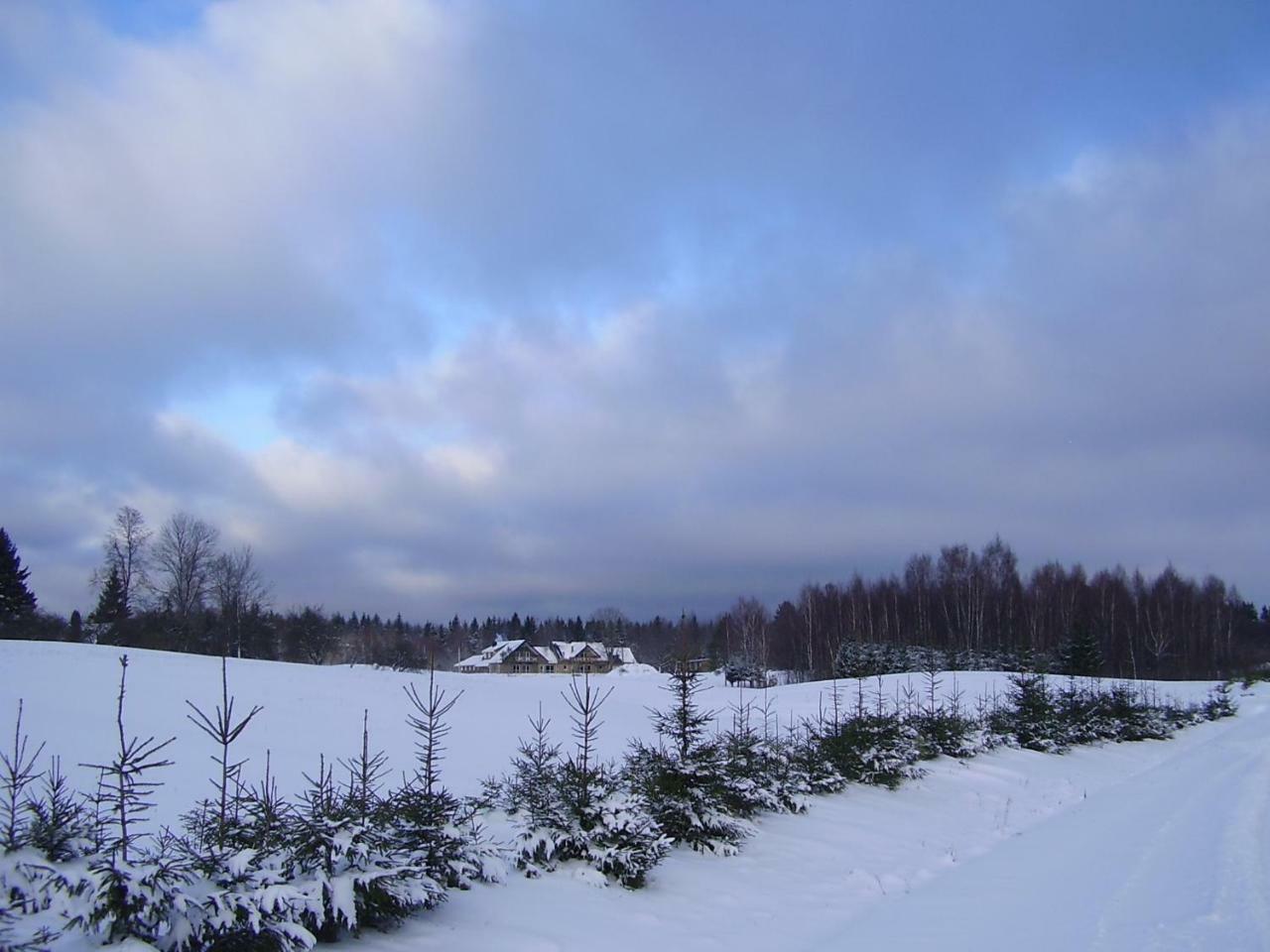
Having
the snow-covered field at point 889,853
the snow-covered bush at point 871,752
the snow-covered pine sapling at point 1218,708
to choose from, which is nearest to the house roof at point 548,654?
the snow-covered pine sapling at point 1218,708

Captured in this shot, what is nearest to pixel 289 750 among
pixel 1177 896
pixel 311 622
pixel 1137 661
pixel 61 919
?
pixel 61 919

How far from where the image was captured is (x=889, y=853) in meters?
11.7

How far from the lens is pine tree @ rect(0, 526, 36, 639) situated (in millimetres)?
53219

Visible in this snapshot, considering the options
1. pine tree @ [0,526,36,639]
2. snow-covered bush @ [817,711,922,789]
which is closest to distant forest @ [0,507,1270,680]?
pine tree @ [0,526,36,639]

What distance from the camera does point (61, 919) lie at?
15.5 ft

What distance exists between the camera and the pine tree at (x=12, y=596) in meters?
53.2

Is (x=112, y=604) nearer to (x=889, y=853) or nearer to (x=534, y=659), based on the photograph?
(x=534, y=659)

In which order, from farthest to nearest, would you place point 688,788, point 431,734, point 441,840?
1. point 688,788
2. point 431,734
3. point 441,840

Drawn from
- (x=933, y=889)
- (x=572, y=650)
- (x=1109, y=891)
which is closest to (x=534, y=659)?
(x=572, y=650)

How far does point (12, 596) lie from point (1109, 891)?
66.2 meters

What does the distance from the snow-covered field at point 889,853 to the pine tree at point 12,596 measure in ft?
106

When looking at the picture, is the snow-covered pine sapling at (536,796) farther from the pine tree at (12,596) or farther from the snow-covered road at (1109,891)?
the pine tree at (12,596)

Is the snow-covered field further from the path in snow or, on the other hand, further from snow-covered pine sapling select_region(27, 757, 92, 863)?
snow-covered pine sapling select_region(27, 757, 92, 863)

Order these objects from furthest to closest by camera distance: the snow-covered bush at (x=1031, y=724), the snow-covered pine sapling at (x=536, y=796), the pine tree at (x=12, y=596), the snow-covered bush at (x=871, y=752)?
the pine tree at (x=12, y=596)
the snow-covered bush at (x=1031, y=724)
the snow-covered bush at (x=871, y=752)
the snow-covered pine sapling at (x=536, y=796)
